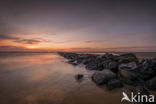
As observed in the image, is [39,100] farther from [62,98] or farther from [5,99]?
[5,99]

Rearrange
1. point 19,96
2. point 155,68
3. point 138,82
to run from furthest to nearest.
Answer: point 155,68
point 138,82
point 19,96

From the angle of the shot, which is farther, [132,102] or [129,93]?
[129,93]

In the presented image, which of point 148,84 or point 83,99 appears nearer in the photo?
point 83,99

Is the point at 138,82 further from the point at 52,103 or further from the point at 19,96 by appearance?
the point at 19,96

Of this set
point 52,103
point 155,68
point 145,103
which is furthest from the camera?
point 155,68

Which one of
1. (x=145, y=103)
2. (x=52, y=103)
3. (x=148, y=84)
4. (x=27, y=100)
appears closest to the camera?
(x=145, y=103)

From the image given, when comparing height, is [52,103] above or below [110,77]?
below

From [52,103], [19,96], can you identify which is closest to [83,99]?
[52,103]

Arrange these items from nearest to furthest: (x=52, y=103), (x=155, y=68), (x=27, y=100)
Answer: (x=52, y=103)
(x=27, y=100)
(x=155, y=68)

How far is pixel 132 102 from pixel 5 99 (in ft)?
14.6

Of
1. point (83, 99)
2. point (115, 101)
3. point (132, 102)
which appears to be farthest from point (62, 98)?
point (132, 102)

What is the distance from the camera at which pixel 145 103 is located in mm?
2240

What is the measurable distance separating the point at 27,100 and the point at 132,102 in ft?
11.8

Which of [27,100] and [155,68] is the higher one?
[155,68]
